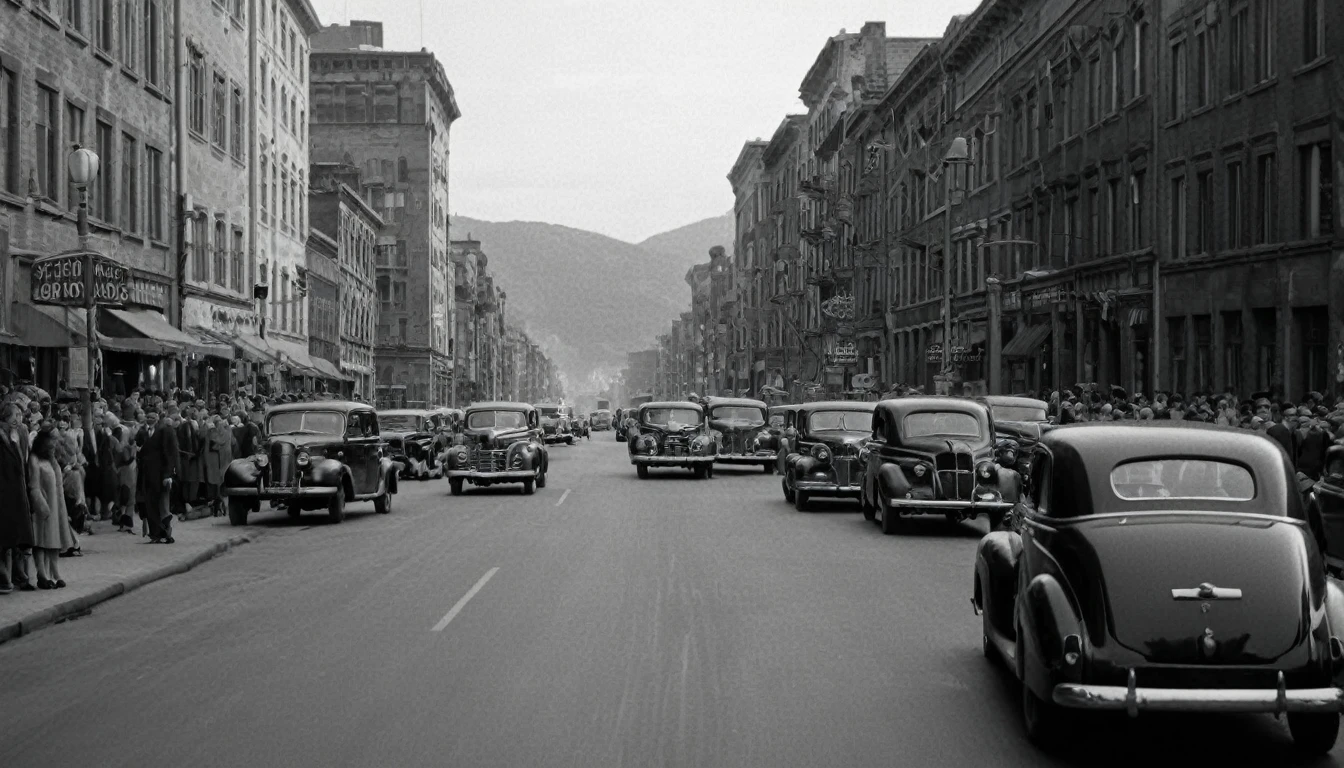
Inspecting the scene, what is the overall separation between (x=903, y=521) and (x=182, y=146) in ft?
90.0

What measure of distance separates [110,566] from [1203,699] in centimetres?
1271

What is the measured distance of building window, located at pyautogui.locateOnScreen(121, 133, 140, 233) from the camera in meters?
36.1

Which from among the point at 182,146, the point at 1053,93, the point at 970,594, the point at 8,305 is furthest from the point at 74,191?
the point at 1053,93

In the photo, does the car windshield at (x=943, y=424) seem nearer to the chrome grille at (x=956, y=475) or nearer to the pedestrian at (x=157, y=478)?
the chrome grille at (x=956, y=475)

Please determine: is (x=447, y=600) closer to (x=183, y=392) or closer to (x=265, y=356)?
(x=183, y=392)

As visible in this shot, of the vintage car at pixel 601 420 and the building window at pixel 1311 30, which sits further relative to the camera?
the vintage car at pixel 601 420

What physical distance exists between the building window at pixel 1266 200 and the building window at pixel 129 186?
25528 mm

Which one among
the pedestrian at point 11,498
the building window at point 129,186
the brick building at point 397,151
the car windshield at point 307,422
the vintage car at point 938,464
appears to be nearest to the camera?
the pedestrian at point 11,498

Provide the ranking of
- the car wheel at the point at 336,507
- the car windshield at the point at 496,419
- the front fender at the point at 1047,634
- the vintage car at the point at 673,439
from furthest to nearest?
the vintage car at the point at 673,439 < the car windshield at the point at 496,419 < the car wheel at the point at 336,507 < the front fender at the point at 1047,634

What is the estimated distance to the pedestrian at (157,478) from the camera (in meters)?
19.3

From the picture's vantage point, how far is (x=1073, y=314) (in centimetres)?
4278

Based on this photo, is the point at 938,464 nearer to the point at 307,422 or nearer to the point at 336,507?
the point at 336,507

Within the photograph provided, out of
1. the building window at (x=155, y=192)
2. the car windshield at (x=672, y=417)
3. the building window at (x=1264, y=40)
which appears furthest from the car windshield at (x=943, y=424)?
the building window at (x=155, y=192)

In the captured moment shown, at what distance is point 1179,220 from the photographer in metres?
35.2
